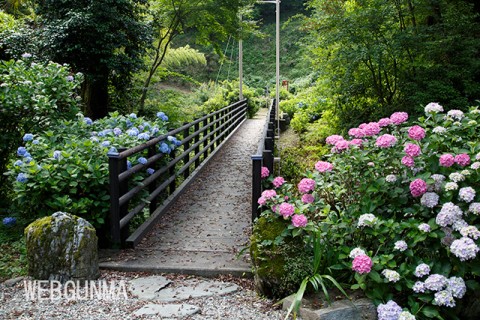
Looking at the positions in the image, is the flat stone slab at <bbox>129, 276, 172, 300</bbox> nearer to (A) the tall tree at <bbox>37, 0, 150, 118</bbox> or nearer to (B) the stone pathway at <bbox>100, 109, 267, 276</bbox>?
(B) the stone pathway at <bbox>100, 109, 267, 276</bbox>

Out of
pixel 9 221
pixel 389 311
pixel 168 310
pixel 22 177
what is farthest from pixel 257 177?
pixel 9 221

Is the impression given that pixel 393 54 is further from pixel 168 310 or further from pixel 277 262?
pixel 168 310

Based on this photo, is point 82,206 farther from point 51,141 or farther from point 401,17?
point 401,17

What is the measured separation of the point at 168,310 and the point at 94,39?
28.4ft

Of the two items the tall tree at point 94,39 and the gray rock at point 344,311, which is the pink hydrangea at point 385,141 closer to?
the gray rock at point 344,311

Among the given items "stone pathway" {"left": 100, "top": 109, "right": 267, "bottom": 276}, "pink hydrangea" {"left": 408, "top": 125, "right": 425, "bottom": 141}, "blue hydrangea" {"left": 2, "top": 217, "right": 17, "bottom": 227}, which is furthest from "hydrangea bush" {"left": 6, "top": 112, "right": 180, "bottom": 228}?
"pink hydrangea" {"left": 408, "top": 125, "right": 425, "bottom": 141}

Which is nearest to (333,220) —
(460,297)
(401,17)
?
(460,297)

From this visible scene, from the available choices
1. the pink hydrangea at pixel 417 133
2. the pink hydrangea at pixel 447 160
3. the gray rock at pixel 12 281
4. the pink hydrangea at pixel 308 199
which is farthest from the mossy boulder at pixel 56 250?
the pink hydrangea at pixel 447 160

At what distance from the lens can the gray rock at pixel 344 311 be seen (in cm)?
365

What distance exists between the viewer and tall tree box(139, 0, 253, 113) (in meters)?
13.4

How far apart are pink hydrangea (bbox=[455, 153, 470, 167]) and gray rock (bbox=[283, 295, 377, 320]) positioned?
1.36m

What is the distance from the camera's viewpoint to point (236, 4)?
13.3m

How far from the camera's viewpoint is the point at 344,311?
3.68 metres

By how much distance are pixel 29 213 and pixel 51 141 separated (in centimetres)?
100
